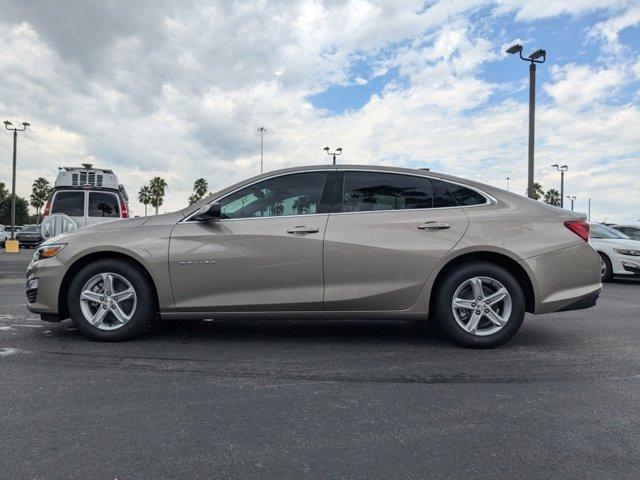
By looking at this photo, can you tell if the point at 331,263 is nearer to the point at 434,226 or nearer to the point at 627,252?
the point at 434,226

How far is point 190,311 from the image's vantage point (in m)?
4.67

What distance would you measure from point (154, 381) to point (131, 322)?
1.23 metres

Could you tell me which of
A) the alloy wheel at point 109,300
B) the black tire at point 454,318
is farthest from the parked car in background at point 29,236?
the black tire at point 454,318

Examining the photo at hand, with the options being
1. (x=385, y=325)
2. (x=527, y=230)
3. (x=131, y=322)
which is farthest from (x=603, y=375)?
(x=131, y=322)

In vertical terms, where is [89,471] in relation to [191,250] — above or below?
below

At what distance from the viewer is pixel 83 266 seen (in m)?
4.83

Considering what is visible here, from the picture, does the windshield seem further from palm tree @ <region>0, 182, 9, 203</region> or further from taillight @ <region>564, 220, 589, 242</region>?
palm tree @ <region>0, 182, 9, 203</region>

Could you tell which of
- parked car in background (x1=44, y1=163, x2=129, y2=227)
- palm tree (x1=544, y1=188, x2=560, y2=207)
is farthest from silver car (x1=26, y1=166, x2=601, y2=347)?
palm tree (x1=544, y1=188, x2=560, y2=207)

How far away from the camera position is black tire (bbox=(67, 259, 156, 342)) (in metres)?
4.67

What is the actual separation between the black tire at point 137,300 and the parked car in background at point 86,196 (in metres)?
8.07

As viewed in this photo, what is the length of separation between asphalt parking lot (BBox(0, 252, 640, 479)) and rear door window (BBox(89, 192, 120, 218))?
25.4 feet

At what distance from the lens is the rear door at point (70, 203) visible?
12.2 m

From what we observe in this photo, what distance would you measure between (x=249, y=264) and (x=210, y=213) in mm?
582

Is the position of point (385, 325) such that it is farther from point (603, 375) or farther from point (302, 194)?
point (603, 375)
